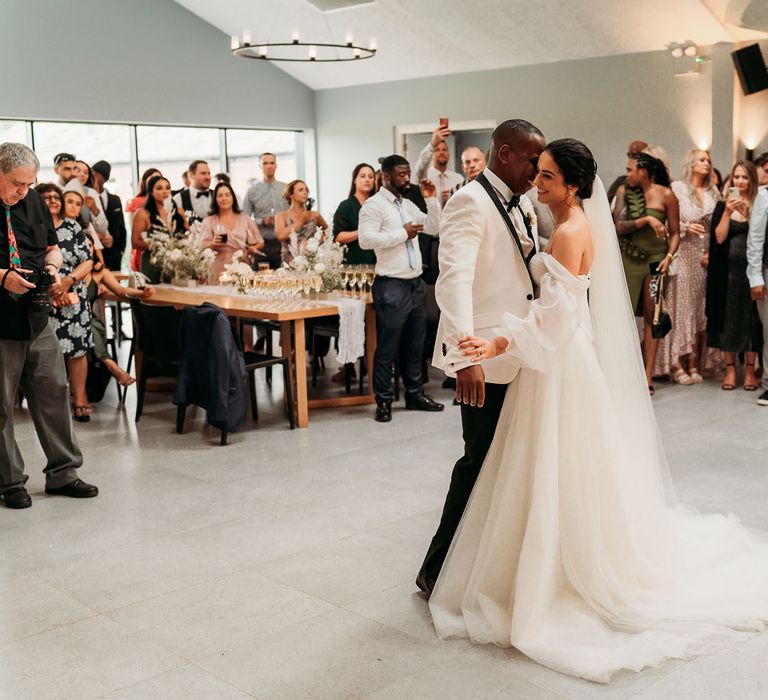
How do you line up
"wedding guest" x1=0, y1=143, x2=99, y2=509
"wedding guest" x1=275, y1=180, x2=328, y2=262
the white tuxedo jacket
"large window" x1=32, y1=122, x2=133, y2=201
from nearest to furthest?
the white tuxedo jacket < "wedding guest" x1=0, y1=143, x2=99, y2=509 < "wedding guest" x1=275, y1=180, x2=328, y2=262 < "large window" x1=32, y1=122, x2=133, y2=201

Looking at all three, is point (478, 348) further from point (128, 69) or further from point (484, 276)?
point (128, 69)

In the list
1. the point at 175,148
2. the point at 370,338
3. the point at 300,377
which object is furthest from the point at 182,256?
the point at 175,148

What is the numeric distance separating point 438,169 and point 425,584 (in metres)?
5.18

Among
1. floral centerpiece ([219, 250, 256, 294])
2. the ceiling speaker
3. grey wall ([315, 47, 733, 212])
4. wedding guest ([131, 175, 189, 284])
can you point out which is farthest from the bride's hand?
grey wall ([315, 47, 733, 212])

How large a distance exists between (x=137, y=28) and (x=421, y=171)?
22.1 ft

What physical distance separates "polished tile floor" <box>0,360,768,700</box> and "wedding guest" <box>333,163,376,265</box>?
157 cm

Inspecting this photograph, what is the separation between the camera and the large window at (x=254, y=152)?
50.4 feet

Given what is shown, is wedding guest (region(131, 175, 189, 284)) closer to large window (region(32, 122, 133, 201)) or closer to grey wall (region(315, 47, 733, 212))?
large window (region(32, 122, 133, 201))

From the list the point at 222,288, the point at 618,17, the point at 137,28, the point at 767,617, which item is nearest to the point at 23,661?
the point at 767,617

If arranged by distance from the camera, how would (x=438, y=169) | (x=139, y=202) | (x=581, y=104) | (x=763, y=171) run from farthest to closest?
(x=581, y=104) < (x=139, y=202) < (x=438, y=169) < (x=763, y=171)

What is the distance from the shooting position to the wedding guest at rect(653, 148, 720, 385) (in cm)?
805

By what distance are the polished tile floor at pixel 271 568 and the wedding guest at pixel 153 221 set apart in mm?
1744

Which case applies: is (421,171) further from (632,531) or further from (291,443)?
(632,531)

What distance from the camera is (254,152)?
15.7 meters
